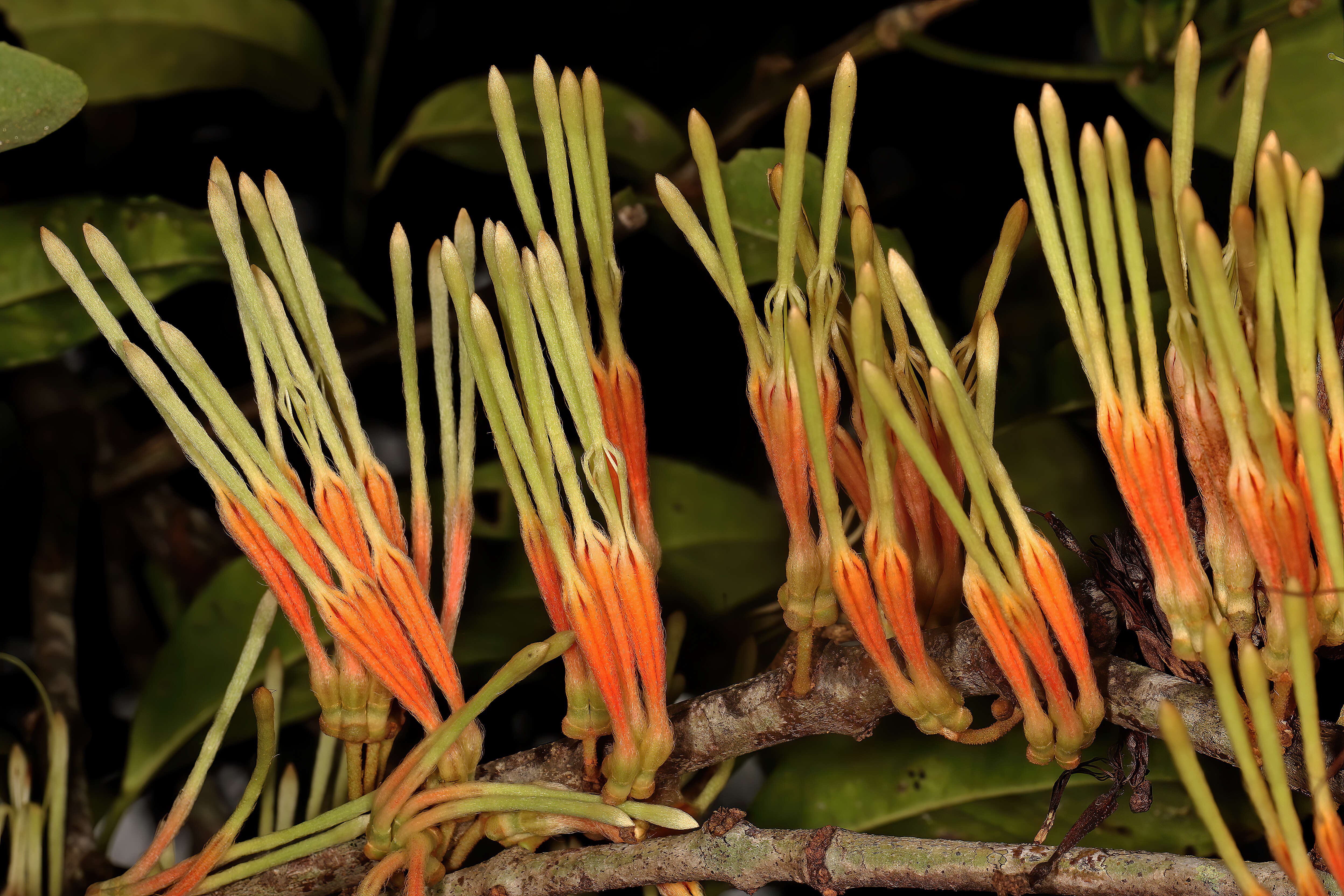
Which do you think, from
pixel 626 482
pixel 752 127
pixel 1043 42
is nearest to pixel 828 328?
pixel 626 482

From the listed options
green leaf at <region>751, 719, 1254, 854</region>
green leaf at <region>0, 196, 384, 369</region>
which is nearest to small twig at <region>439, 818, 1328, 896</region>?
green leaf at <region>751, 719, 1254, 854</region>

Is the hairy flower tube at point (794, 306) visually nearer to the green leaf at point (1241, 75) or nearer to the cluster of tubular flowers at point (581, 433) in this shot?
the cluster of tubular flowers at point (581, 433)

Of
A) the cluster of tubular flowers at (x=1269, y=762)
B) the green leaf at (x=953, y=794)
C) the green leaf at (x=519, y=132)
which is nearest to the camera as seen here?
the cluster of tubular flowers at (x=1269, y=762)

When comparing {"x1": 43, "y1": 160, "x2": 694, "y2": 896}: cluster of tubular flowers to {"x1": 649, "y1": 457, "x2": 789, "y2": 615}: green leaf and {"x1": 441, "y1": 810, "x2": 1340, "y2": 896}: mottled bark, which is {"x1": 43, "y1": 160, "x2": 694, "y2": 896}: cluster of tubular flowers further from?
{"x1": 649, "y1": 457, "x2": 789, "y2": 615}: green leaf

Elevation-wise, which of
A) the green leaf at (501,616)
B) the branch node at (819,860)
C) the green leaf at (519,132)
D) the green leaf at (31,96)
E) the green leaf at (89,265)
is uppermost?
the green leaf at (31,96)

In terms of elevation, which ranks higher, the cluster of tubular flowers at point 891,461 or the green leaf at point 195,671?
the cluster of tubular flowers at point 891,461

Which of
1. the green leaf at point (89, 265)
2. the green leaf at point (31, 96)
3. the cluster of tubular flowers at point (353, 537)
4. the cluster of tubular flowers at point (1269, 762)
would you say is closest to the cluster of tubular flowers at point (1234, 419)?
the cluster of tubular flowers at point (1269, 762)
